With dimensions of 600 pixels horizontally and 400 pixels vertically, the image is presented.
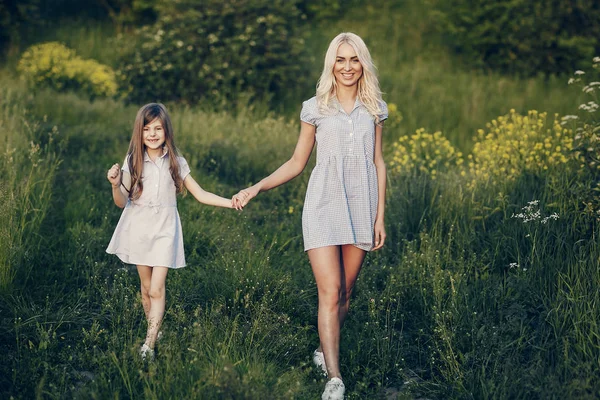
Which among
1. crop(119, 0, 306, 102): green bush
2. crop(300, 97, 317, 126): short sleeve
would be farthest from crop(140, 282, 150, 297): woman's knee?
crop(119, 0, 306, 102): green bush

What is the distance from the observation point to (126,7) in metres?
19.1

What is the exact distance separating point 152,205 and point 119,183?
0.27m

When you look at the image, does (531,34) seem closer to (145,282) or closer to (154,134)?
(154,134)

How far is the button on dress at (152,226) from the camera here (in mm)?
4695

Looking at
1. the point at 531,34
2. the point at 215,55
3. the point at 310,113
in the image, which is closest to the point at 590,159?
the point at 310,113

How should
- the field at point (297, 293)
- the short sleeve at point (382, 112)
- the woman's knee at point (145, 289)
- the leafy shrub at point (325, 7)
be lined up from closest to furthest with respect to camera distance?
the field at point (297, 293) → the short sleeve at point (382, 112) → the woman's knee at point (145, 289) → the leafy shrub at point (325, 7)

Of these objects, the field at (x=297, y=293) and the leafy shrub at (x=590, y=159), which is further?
the leafy shrub at (x=590, y=159)

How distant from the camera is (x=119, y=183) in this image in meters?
4.60

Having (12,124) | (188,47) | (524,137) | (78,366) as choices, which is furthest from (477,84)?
(78,366)

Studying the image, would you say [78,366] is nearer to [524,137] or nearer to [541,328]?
[541,328]

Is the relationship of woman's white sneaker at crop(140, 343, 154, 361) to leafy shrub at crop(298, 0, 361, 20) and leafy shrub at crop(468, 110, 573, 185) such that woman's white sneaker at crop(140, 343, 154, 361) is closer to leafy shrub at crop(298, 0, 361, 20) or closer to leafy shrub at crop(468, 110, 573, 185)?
leafy shrub at crop(468, 110, 573, 185)

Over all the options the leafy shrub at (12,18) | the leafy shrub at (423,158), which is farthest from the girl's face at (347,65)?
the leafy shrub at (12,18)

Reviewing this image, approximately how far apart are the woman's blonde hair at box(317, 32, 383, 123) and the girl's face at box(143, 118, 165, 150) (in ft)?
3.31

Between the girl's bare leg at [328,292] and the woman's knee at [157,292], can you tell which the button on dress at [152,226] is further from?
the girl's bare leg at [328,292]
